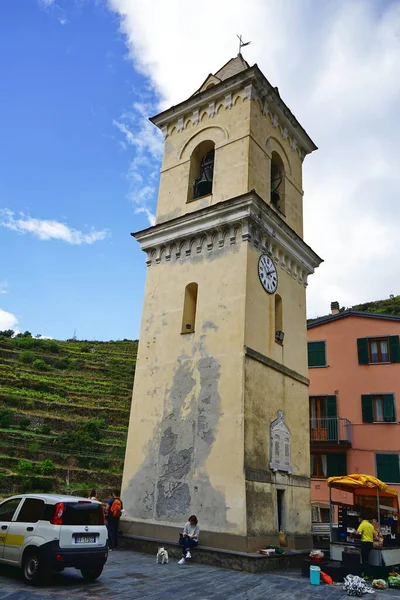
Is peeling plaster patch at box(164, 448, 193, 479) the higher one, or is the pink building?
the pink building

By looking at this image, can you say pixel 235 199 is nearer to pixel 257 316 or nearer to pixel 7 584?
pixel 257 316

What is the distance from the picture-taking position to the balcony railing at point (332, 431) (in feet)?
62.0

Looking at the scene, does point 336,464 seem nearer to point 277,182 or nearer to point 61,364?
point 277,182

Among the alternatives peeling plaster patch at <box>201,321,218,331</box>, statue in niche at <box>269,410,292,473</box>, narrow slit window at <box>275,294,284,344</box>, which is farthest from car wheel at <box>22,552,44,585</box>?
narrow slit window at <box>275,294,284,344</box>

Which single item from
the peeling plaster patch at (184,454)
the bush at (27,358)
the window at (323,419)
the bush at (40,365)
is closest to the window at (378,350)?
the window at (323,419)

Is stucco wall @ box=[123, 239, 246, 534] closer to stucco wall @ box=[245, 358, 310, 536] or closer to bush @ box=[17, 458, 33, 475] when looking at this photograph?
stucco wall @ box=[245, 358, 310, 536]

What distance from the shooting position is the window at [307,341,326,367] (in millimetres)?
20906

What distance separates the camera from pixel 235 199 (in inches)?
519

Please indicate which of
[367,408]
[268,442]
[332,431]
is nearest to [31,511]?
[268,442]

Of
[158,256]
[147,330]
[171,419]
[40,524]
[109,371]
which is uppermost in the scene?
[109,371]

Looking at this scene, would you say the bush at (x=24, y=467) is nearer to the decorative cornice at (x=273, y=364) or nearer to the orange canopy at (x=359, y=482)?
the decorative cornice at (x=273, y=364)

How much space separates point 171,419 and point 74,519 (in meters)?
4.98

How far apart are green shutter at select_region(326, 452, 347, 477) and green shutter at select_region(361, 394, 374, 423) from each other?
163 centimetres

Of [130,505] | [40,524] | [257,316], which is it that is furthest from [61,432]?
[40,524]
